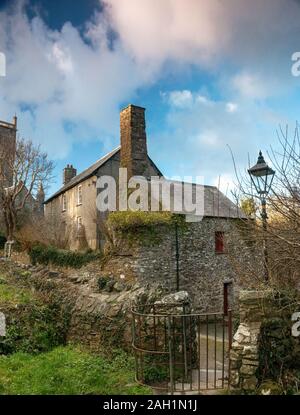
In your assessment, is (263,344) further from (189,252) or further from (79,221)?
(79,221)

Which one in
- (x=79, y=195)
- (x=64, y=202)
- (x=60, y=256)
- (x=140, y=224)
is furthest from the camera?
(x=64, y=202)

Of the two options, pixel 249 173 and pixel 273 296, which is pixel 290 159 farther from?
pixel 273 296

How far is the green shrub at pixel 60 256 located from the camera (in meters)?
16.0

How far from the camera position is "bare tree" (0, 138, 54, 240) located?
21672 millimetres

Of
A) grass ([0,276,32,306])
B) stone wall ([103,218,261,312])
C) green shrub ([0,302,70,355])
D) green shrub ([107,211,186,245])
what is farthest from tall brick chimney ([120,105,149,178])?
green shrub ([0,302,70,355])

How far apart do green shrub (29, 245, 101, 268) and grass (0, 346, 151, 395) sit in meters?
7.86

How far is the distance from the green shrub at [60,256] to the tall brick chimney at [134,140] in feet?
13.7

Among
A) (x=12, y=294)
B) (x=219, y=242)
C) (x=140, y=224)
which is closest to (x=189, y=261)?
(x=219, y=242)

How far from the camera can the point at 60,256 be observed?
17.7 meters

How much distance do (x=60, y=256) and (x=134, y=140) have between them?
7423mm

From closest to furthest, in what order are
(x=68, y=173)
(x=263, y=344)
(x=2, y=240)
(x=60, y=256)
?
(x=263, y=344)
(x=60, y=256)
(x=2, y=240)
(x=68, y=173)

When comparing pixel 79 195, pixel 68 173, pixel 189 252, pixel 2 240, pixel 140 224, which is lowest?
pixel 189 252

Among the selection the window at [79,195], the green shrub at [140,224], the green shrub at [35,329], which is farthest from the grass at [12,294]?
the window at [79,195]
